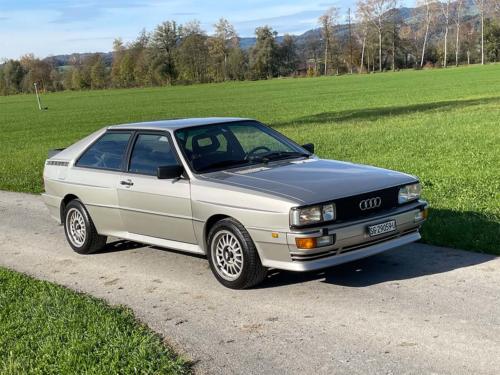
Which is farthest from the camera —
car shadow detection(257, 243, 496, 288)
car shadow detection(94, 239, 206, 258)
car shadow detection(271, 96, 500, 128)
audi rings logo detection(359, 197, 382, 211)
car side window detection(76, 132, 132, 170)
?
car shadow detection(271, 96, 500, 128)

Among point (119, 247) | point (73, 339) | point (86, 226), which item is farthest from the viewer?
point (119, 247)

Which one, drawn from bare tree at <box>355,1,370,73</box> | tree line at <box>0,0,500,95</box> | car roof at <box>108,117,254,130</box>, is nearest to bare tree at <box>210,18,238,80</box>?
tree line at <box>0,0,500,95</box>

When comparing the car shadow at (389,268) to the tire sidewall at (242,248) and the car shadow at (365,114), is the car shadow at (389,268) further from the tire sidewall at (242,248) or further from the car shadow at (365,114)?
the car shadow at (365,114)

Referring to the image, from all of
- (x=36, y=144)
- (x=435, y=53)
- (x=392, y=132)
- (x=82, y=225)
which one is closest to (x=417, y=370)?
(x=82, y=225)

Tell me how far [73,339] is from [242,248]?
5.19 feet

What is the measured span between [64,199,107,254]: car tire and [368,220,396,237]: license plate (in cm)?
325

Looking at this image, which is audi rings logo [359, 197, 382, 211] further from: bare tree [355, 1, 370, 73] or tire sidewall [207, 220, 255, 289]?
bare tree [355, 1, 370, 73]

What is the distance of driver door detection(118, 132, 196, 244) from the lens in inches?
239

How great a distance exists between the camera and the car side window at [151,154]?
6.40m

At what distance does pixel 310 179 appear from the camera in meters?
5.67

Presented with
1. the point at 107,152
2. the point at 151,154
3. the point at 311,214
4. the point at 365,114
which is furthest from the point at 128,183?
the point at 365,114

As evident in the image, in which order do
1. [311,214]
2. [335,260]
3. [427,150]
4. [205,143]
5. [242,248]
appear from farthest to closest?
[427,150] → [205,143] → [242,248] → [335,260] → [311,214]

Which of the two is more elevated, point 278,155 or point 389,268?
point 278,155

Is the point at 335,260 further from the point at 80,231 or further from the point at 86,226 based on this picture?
the point at 80,231
